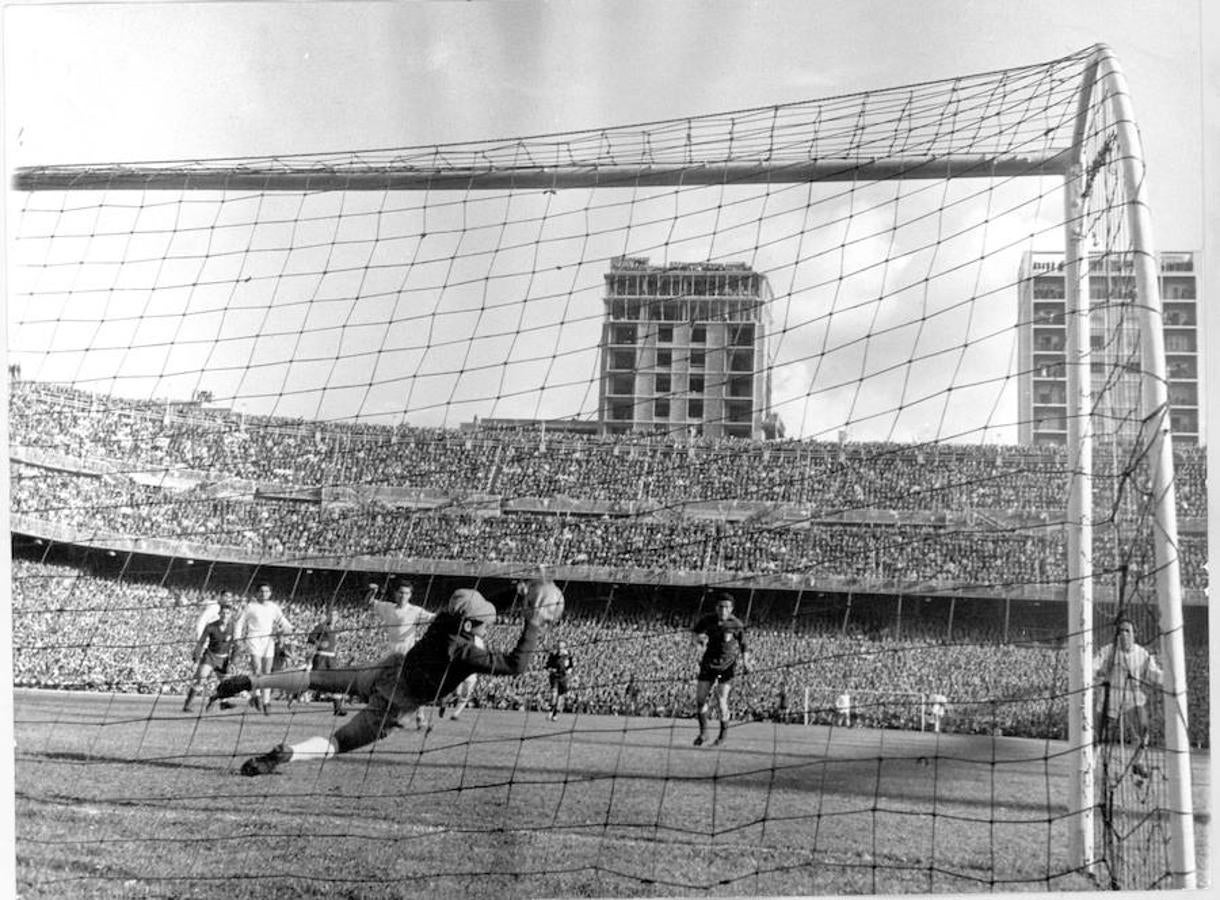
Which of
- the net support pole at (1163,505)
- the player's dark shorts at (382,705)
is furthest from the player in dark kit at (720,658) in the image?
the net support pole at (1163,505)

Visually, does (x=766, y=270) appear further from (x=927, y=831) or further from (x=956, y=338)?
(x=927, y=831)

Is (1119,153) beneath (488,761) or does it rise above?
above

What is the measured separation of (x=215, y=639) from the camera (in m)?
4.42

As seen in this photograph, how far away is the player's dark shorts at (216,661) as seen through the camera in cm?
446

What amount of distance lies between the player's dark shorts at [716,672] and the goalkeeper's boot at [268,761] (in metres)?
1.74

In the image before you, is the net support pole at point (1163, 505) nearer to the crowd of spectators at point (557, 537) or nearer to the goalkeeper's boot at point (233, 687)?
the crowd of spectators at point (557, 537)

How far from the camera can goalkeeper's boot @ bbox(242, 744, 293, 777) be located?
3.10 meters

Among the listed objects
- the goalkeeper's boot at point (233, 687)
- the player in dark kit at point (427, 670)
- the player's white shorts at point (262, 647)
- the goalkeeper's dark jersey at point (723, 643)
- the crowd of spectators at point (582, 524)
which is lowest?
the goalkeeper's boot at point (233, 687)

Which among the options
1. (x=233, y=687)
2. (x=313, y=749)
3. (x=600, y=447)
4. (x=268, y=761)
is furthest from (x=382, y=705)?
(x=600, y=447)

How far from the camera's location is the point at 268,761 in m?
3.17

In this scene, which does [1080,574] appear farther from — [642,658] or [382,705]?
[642,658]

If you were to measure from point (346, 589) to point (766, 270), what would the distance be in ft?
10.5

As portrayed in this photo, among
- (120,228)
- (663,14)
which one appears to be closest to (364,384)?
(120,228)

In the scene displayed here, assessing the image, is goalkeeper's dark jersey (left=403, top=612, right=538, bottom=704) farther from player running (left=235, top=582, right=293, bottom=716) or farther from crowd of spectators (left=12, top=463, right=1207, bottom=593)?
crowd of spectators (left=12, top=463, right=1207, bottom=593)
